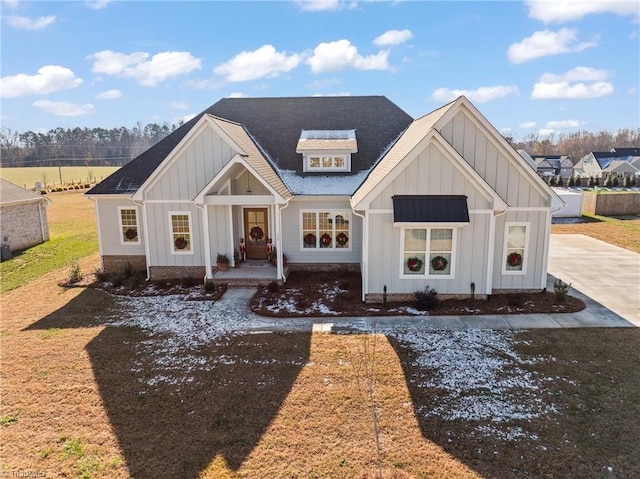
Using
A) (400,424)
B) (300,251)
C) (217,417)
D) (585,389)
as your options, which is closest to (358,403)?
(400,424)

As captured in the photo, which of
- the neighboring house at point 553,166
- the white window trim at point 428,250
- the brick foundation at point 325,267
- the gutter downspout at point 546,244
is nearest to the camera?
the white window trim at point 428,250

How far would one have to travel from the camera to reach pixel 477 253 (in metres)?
12.4

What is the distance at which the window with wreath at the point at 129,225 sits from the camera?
16125 mm

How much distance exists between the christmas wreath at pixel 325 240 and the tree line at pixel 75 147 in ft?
300

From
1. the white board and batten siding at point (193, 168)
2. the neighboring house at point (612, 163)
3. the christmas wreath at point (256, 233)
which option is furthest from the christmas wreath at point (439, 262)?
the neighboring house at point (612, 163)

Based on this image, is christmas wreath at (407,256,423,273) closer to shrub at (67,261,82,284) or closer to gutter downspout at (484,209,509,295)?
gutter downspout at (484,209,509,295)

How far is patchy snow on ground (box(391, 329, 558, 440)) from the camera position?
7.16 m

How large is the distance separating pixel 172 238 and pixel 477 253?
35.5ft

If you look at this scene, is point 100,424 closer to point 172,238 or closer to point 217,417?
point 217,417

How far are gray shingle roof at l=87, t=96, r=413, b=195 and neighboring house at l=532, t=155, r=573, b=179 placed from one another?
68997 millimetres

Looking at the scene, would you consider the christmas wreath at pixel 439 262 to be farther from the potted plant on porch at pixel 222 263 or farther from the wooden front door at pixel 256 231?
the potted plant on porch at pixel 222 263

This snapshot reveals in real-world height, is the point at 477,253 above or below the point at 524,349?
above

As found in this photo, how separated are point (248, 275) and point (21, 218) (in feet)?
47.1

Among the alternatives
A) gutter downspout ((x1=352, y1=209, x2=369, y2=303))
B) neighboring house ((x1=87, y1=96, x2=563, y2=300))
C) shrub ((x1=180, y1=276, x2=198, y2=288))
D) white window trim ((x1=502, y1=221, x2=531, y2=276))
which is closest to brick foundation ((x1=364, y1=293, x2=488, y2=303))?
neighboring house ((x1=87, y1=96, x2=563, y2=300))
